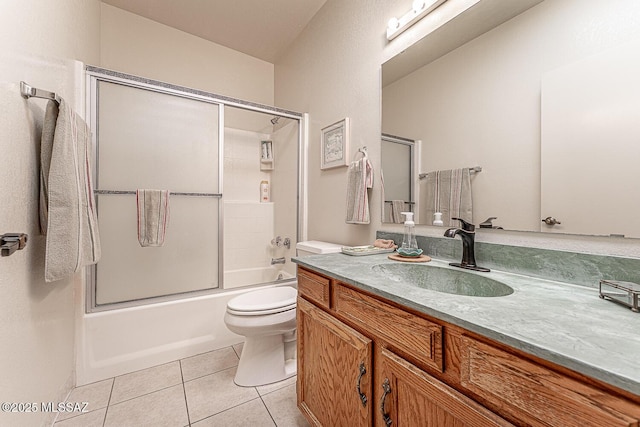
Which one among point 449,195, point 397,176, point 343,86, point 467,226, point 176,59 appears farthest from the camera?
point 176,59

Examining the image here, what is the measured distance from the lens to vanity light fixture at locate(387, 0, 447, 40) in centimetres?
129

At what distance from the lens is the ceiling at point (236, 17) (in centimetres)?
214

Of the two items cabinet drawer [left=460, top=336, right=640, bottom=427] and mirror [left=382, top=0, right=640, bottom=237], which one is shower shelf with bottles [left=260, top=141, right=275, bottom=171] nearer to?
mirror [left=382, top=0, right=640, bottom=237]

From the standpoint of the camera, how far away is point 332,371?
3.24ft

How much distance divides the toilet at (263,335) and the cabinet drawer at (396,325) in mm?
666

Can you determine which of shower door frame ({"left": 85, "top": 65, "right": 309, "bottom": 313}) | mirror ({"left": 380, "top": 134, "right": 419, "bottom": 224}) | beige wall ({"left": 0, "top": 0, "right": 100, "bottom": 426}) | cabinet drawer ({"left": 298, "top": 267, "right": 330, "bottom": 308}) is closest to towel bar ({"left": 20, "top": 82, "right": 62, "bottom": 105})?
beige wall ({"left": 0, "top": 0, "right": 100, "bottom": 426})

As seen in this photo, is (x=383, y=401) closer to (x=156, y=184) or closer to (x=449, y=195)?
(x=449, y=195)

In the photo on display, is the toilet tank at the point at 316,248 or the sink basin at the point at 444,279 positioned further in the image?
the toilet tank at the point at 316,248

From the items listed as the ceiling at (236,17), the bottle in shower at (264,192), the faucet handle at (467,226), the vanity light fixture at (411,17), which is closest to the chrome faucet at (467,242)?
the faucet handle at (467,226)

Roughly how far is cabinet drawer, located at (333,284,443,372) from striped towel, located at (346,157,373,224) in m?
0.76

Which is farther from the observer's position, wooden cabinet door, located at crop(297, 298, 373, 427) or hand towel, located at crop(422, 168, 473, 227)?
hand towel, located at crop(422, 168, 473, 227)

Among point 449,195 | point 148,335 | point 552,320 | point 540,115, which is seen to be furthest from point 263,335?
point 540,115

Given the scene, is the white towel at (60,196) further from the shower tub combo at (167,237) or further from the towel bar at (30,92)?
the shower tub combo at (167,237)

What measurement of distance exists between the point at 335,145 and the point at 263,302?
121 centimetres
